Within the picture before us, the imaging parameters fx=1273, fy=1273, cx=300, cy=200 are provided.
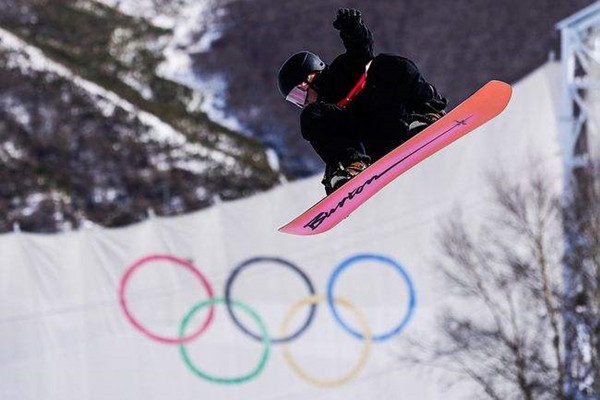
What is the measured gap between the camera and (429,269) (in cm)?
1558

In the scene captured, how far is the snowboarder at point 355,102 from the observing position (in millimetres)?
7246

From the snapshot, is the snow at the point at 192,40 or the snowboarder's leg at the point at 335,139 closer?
the snowboarder's leg at the point at 335,139

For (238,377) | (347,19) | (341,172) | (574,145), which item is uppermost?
(574,145)

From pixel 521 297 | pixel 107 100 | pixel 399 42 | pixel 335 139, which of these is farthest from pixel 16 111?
pixel 335 139

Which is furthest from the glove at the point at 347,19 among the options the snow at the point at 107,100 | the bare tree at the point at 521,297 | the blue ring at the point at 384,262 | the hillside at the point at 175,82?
the snow at the point at 107,100

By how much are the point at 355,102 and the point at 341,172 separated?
1.46 feet

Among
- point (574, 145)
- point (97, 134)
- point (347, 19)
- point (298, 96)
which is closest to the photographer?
point (347, 19)

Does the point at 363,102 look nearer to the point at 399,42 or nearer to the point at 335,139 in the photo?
the point at 335,139

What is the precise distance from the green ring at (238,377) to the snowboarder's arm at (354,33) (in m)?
8.30

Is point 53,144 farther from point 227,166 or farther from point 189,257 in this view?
point 189,257

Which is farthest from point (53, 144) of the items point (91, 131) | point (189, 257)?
point (189, 257)

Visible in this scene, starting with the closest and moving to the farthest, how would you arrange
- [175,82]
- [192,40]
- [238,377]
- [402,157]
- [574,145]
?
[402,157], [238,377], [574,145], [175,82], [192,40]

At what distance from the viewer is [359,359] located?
15.3 m

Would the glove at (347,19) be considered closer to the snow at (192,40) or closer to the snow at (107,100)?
the snow at (107,100)
